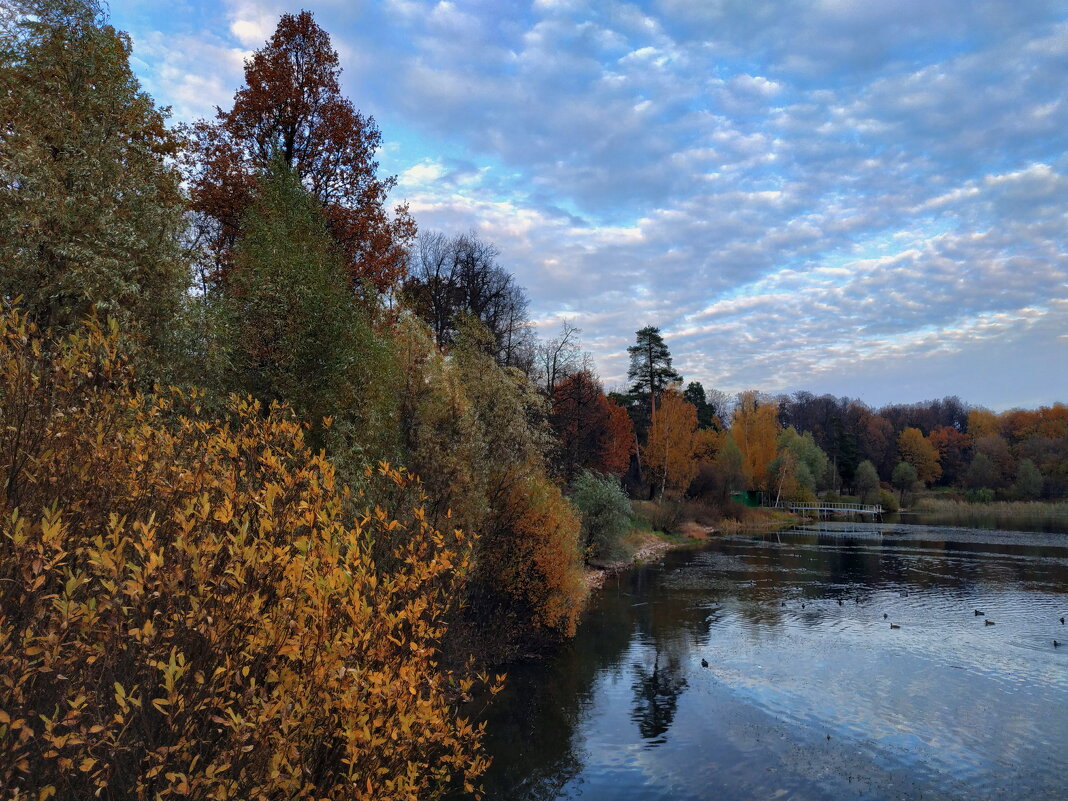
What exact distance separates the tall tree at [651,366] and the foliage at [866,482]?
130 feet

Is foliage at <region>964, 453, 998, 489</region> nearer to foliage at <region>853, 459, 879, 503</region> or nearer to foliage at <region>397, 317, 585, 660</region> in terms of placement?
foliage at <region>853, 459, 879, 503</region>

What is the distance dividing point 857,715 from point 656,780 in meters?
6.72

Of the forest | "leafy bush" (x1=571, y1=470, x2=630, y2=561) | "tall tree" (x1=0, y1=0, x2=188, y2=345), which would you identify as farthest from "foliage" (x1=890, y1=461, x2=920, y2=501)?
"tall tree" (x1=0, y1=0, x2=188, y2=345)

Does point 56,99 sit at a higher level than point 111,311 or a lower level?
higher

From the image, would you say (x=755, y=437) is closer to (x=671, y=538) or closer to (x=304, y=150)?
(x=671, y=538)

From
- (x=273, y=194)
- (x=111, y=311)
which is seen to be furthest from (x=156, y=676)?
(x=273, y=194)

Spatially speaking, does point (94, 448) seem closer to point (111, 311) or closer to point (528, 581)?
point (111, 311)

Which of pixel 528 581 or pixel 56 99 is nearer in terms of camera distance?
pixel 56 99

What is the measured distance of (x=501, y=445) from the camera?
69.6 feet

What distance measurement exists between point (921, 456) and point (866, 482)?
19.2m

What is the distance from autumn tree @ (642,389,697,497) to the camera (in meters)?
66.6

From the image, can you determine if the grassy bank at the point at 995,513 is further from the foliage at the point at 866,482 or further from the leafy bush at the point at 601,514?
the leafy bush at the point at 601,514

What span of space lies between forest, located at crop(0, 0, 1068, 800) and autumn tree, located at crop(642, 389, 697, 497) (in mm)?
22828

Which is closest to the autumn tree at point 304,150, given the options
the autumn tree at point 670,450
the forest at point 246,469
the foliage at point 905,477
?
the forest at point 246,469
